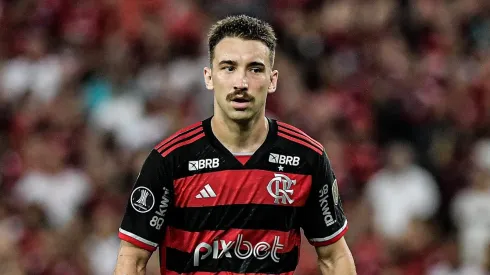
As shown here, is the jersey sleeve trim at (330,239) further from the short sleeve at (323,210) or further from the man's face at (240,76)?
the man's face at (240,76)

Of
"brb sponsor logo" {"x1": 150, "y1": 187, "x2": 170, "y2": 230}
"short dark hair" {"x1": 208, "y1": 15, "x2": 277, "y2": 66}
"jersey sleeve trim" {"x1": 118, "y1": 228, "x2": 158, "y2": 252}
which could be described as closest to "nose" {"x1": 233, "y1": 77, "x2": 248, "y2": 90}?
"short dark hair" {"x1": 208, "y1": 15, "x2": 277, "y2": 66}

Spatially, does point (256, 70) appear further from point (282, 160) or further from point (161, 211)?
point (161, 211)

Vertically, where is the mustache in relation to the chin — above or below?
above

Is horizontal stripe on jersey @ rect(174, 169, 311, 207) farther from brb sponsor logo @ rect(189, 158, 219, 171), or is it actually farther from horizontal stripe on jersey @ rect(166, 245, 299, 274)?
horizontal stripe on jersey @ rect(166, 245, 299, 274)

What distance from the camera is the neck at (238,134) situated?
5418mm

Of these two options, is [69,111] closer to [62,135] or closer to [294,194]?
[62,135]

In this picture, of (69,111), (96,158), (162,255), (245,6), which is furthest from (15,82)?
(162,255)

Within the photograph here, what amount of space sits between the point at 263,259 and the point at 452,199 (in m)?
5.63

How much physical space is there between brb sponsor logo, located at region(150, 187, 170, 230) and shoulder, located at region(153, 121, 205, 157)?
21 cm

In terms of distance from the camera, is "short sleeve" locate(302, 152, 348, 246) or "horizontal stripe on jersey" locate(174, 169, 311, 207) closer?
"horizontal stripe on jersey" locate(174, 169, 311, 207)

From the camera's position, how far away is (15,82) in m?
12.3

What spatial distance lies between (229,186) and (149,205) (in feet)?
1.43

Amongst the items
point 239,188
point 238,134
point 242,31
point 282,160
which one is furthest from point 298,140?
point 242,31

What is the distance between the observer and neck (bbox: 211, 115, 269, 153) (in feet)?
17.8
